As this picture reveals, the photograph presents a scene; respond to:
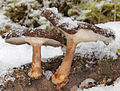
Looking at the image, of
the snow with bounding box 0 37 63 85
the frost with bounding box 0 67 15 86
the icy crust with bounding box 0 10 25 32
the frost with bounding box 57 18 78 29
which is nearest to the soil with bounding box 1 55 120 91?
the frost with bounding box 0 67 15 86

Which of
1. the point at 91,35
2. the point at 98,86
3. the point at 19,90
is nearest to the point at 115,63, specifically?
the point at 98,86

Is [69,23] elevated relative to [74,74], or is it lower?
elevated

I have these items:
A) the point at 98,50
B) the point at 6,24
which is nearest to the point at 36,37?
the point at 98,50

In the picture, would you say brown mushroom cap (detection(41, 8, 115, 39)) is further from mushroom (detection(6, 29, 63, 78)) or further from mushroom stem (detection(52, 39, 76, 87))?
mushroom stem (detection(52, 39, 76, 87))

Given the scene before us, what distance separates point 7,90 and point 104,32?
3.66 feet

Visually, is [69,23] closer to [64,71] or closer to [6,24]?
[64,71]

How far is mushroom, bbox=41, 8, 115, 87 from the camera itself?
116 centimetres

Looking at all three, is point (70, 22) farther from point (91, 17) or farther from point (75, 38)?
point (91, 17)

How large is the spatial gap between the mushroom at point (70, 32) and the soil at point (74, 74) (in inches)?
4.7

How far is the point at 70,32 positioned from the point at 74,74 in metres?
0.64

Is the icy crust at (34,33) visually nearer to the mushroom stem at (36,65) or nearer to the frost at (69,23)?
the frost at (69,23)

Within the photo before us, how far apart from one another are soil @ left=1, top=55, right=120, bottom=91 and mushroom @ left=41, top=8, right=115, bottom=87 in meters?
0.12

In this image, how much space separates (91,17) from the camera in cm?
346

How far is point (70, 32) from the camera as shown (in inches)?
45.9
